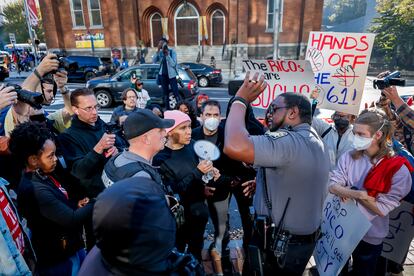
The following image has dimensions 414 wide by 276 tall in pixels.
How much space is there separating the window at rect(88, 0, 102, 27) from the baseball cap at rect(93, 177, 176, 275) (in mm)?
25607

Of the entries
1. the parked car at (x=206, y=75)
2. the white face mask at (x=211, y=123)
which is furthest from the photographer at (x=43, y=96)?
the parked car at (x=206, y=75)

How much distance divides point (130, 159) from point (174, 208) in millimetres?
409

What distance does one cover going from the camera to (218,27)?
2284cm

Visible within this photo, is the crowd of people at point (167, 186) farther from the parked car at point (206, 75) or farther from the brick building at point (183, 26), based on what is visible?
the brick building at point (183, 26)

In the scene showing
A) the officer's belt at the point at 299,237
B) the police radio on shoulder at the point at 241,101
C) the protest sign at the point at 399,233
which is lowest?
the protest sign at the point at 399,233

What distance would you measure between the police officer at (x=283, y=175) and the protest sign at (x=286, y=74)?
111 cm

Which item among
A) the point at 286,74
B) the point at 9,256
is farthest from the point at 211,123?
the point at 9,256

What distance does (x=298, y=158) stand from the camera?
1.82 meters

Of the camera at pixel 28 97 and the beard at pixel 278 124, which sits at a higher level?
the camera at pixel 28 97

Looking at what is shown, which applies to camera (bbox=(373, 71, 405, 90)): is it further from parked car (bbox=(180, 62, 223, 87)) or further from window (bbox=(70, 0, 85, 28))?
window (bbox=(70, 0, 85, 28))

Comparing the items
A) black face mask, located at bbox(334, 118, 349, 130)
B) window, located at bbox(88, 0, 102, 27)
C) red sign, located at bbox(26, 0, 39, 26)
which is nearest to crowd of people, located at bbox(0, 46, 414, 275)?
black face mask, located at bbox(334, 118, 349, 130)

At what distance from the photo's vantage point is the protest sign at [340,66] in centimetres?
303

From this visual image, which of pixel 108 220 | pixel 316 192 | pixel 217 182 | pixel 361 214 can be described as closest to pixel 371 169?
pixel 361 214

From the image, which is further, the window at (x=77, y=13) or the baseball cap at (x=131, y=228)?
the window at (x=77, y=13)
